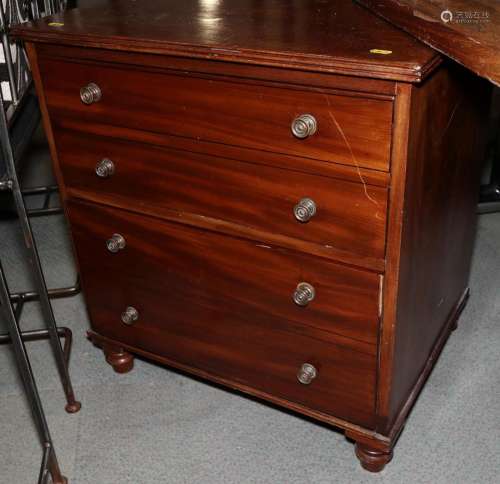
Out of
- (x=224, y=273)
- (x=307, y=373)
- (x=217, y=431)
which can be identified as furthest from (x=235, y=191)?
(x=217, y=431)

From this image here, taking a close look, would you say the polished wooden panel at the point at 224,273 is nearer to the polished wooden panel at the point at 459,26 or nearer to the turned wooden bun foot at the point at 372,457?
the turned wooden bun foot at the point at 372,457

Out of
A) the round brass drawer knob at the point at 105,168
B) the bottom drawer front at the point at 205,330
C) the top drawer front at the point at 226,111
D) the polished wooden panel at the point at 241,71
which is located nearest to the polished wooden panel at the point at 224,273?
the bottom drawer front at the point at 205,330

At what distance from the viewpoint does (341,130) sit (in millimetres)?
1373

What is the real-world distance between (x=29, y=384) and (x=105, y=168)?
1.73 feet

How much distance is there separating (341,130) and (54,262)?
1.63 meters

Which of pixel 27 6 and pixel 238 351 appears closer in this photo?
pixel 238 351

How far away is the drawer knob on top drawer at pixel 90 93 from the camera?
5.38 ft

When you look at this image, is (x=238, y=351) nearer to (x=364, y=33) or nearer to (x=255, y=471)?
(x=255, y=471)

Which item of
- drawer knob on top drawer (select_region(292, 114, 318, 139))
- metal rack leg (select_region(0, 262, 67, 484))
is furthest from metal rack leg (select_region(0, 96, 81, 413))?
drawer knob on top drawer (select_region(292, 114, 318, 139))

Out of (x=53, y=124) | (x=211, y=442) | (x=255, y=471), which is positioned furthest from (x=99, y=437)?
(x=53, y=124)

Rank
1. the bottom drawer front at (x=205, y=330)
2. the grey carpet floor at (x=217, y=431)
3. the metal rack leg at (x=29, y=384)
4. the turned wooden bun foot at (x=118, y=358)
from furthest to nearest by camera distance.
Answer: the turned wooden bun foot at (x=118, y=358) → the grey carpet floor at (x=217, y=431) → the bottom drawer front at (x=205, y=330) → the metal rack leg at (x=29, y=384)

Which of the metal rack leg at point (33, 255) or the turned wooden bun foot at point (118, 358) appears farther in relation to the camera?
the turned wooden bun foot at point (118, 358)

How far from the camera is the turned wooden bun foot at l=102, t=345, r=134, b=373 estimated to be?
2105mm

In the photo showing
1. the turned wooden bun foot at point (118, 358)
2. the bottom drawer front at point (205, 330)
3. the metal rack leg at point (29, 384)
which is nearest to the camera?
the metal rack leg at point (29, 384)
